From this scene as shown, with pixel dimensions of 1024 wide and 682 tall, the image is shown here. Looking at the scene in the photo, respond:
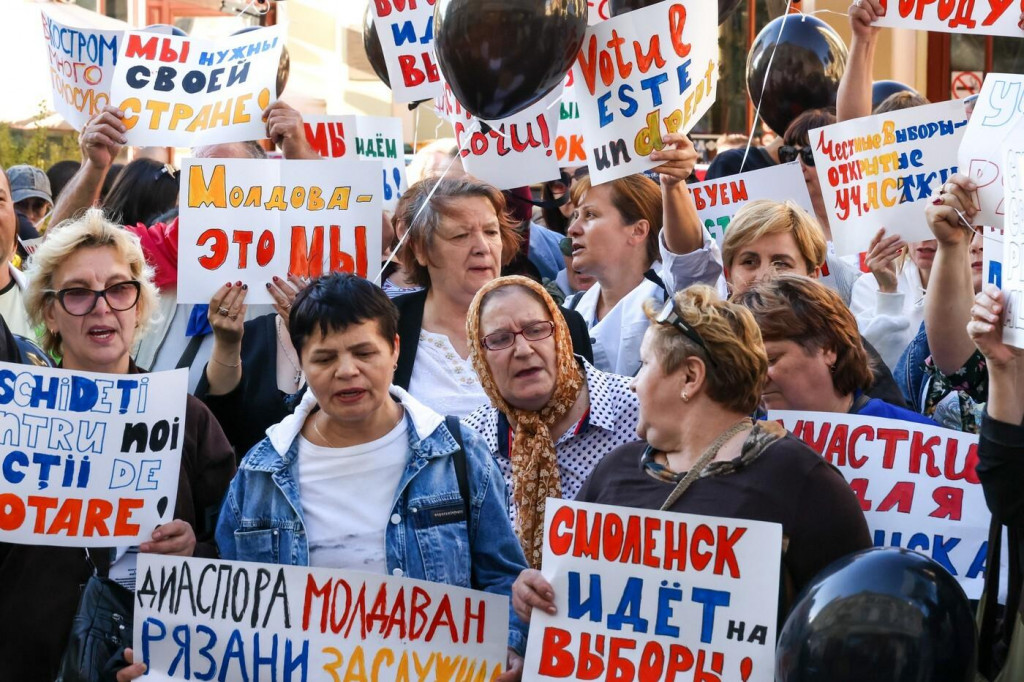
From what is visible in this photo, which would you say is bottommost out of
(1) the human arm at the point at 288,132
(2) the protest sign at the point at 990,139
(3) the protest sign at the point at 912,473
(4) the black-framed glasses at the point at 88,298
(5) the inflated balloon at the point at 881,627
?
(5) the inflated balloon at the point at 881,627

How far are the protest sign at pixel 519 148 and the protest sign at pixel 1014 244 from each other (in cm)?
198

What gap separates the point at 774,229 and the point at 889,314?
681 millimetres

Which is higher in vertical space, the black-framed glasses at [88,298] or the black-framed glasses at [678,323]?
the black-framed glasses at [88,298]

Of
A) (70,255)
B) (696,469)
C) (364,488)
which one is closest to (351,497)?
(364,488)

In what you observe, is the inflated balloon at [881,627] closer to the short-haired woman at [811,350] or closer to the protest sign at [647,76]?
the short-haired woman at [811,350]

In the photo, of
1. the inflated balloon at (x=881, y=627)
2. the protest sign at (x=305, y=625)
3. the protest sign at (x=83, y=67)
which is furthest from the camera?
the protest sign at (x=83, y=67)

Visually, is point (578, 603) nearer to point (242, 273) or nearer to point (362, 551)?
point (362, 551)

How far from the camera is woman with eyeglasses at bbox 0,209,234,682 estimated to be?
3805mm

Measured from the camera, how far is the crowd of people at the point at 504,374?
3457mm

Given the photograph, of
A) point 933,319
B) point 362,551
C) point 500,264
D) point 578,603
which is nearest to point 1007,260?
point 933,319

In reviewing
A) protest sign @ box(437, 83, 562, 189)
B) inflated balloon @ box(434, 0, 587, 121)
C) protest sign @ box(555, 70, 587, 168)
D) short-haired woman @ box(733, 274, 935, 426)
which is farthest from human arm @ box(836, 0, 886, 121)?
short-haired woman @ box(733, 274, 935, 426)

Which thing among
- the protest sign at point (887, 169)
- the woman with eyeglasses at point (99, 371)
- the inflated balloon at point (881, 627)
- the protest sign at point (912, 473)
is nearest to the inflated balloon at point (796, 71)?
the protest sign at point (887, 169)

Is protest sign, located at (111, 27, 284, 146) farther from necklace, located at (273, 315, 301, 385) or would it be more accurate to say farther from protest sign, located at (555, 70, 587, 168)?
protest sign, located at (555, 70, 587, 168)

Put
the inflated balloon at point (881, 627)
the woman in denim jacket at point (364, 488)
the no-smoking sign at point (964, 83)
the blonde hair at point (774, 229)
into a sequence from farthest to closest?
the no-smoking sign at point (964, 83)
the blonde hair at point (774, 229)
the woman in denim jacket at point (364, 488)
the inflated balloon at point (881, 627)
